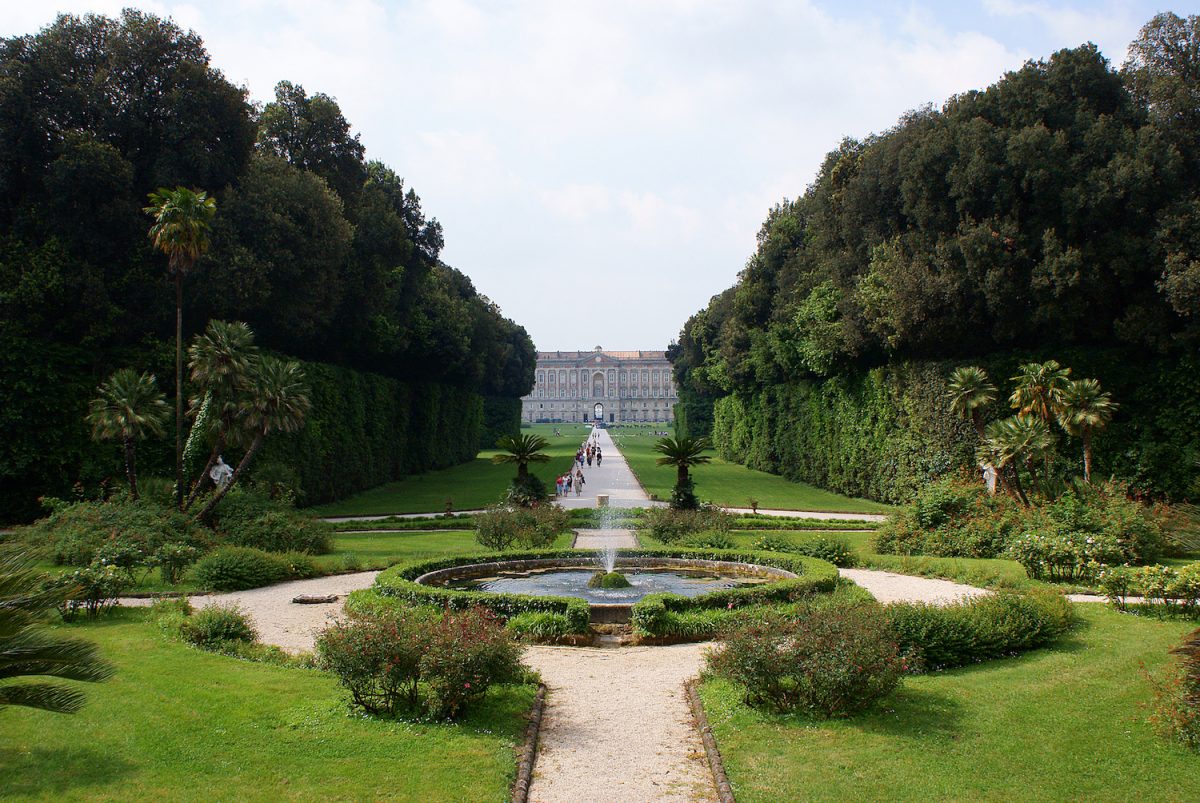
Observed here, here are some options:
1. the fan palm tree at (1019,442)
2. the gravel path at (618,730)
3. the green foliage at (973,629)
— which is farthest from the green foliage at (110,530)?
the fan palm tree at (1019,442)

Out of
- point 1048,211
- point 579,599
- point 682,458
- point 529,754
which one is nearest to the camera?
point 529,754

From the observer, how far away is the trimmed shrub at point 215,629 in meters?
9.63

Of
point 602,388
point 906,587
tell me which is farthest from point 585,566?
point 602,388

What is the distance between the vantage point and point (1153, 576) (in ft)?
37.1

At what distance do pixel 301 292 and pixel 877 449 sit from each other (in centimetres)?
1942

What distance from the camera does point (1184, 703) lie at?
6.29 m

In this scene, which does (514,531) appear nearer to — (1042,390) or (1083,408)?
(1042,390)

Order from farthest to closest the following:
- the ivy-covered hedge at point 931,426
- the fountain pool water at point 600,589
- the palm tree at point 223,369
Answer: the ivy-covered hedge at point 931,426 → the palm tree at point 223,369 → the fountain pool water at point 600,589

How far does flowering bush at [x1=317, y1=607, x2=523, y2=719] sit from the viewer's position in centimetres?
698

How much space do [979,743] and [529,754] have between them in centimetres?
342

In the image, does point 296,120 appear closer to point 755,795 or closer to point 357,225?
point 357,225

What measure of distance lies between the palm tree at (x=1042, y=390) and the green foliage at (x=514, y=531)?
1073 centimetres

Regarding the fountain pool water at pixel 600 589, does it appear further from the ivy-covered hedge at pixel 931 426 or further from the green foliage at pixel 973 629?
the ivy-covered hedge at pixel 931 426

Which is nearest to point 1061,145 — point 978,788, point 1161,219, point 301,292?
point 1161,219
